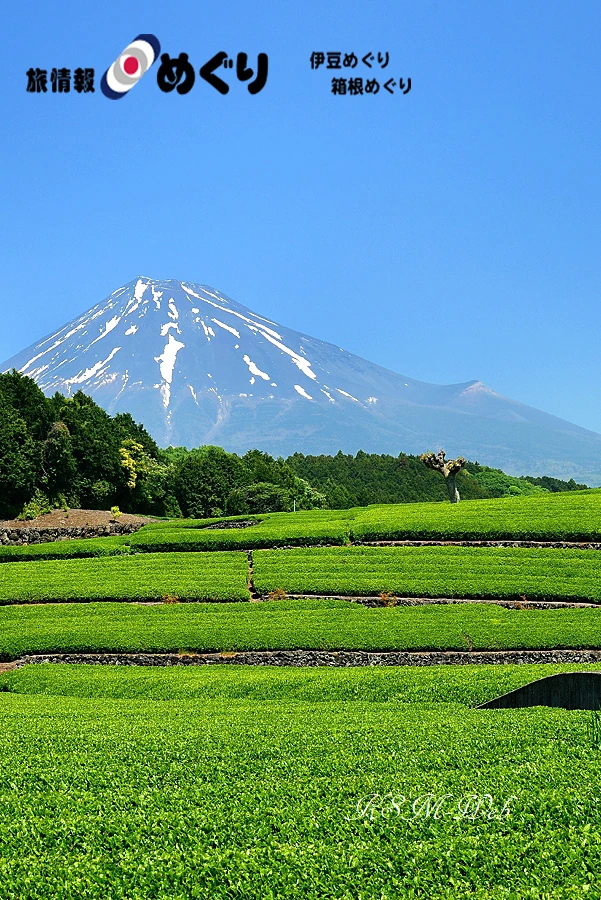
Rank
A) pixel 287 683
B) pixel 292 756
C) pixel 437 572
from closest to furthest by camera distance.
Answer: pixel 292 756 → pixel 287 683 → pixel 437 572

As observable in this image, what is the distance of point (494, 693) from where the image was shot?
15914 mm

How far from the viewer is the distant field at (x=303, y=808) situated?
7219 mm

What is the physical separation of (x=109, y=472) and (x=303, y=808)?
190 feet

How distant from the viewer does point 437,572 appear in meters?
29.5

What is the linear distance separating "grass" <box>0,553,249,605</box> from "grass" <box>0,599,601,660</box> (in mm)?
2081

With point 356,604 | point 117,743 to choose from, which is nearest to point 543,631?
point 356,604

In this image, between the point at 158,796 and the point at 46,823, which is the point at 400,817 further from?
the point at 46,823

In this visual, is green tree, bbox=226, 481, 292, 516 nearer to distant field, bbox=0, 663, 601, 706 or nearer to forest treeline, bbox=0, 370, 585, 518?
forest treeline, bbox=0, 370, 585, 518

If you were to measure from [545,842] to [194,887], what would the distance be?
12.3ft

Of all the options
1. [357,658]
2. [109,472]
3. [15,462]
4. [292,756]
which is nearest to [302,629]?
[357,658]

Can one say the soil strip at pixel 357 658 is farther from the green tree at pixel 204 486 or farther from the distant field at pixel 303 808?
the green tree at pixel 204 486

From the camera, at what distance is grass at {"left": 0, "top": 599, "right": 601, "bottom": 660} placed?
22.2 metres

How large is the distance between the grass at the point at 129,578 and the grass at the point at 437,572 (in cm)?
151

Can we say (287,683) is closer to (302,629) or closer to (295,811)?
(302,629)
